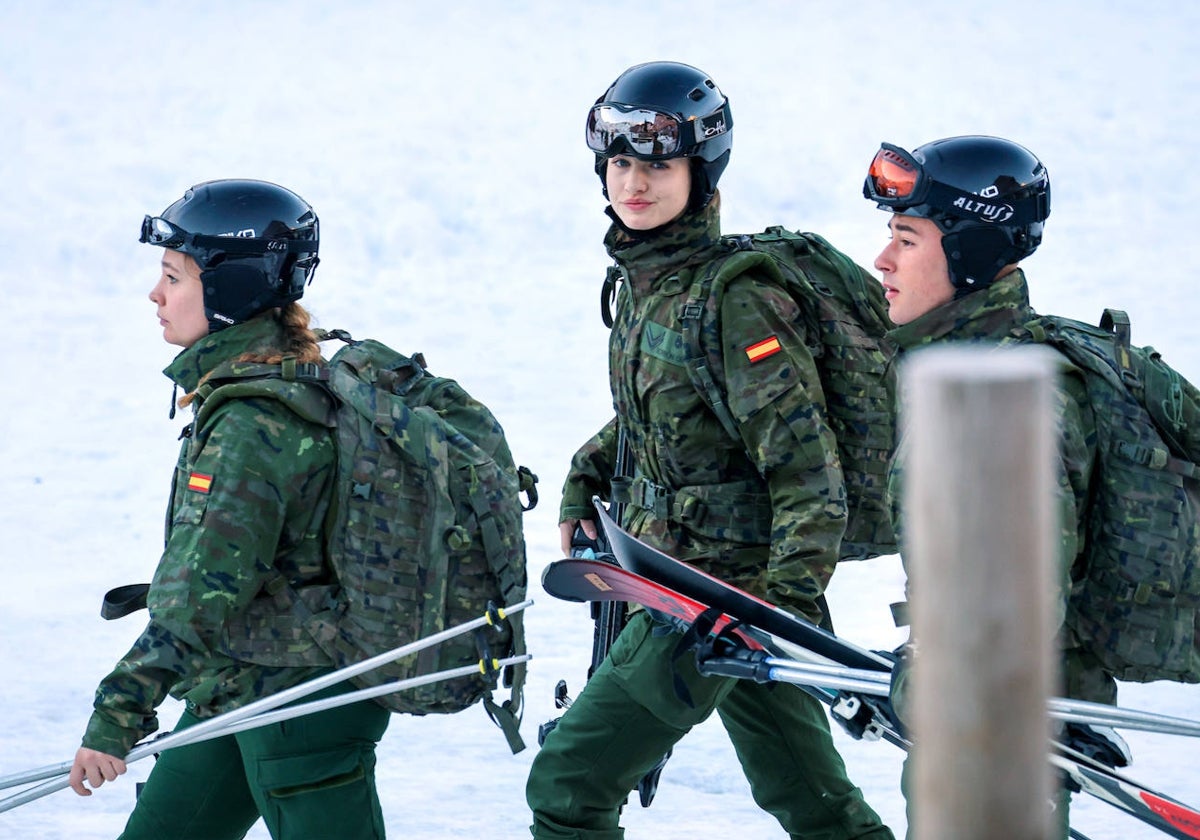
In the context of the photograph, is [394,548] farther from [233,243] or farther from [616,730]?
[233,243]

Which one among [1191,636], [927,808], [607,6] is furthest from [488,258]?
[927,808]

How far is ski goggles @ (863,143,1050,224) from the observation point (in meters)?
4.11

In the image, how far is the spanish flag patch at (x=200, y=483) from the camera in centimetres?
417

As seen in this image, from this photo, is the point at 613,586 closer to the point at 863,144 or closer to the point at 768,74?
the point at 863,144

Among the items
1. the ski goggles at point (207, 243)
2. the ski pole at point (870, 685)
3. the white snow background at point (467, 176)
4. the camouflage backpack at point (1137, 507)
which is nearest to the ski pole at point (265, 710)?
the ski pole at point (870, 685)

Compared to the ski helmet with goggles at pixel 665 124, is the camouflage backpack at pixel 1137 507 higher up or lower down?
lower down

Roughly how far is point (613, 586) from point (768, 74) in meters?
12.2

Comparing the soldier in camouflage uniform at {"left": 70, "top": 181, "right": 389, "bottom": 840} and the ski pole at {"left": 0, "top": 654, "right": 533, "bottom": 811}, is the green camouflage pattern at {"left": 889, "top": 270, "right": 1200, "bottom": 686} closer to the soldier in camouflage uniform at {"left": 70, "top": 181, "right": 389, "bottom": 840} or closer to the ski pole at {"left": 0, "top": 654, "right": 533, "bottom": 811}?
the ski pole at {"left": 0, "top": 654, "right": 533, "bottom": 811}

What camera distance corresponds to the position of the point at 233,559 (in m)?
4.13

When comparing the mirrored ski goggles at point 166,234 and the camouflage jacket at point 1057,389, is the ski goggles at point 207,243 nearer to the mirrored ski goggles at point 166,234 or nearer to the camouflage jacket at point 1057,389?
the mirrored ski goggles at point 166,234

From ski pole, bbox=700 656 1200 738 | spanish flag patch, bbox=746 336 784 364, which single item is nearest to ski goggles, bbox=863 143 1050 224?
spanish flag patch, bbox=746 336 784 364

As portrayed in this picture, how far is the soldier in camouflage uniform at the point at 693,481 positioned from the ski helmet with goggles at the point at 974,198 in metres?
0.51

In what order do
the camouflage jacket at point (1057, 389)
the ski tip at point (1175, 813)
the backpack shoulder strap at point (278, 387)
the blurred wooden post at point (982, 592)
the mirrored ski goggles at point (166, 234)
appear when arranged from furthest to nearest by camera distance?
the mirrored ski goggles at point (166, 234) < the backpack shoulder strap at point (278, 387) < the camouflage jacket at point (1057, 389) < the ski tip at point (1175, 813) < the blurred wooden post at point (982, 592)

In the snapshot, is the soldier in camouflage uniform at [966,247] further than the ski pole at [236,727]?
No
